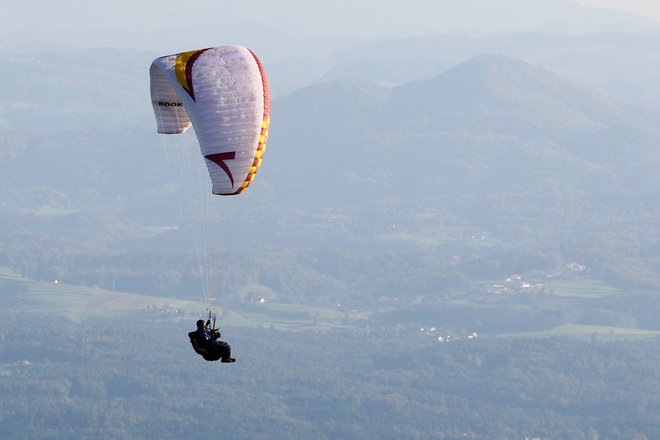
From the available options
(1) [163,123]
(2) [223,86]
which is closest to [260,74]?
(2) [223,86]

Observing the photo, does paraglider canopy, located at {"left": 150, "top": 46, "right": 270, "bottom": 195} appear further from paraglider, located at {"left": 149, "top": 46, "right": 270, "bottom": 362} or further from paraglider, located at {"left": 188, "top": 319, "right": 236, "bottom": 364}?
paraglider, located at {"left": 188, "top": 319, "right": 236, "bottom": 364}

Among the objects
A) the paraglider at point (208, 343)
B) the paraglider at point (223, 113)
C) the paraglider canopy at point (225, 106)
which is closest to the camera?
the paraglider at point (208, 343)

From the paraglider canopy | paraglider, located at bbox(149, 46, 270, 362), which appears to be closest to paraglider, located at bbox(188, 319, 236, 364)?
paraglider, located at bbox(149, 46, 270, 362)

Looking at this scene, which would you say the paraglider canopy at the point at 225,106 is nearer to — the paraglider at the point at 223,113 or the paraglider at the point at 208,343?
the paraglider at the point at 223,113

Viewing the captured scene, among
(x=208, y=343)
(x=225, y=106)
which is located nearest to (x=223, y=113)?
(x=225, y=106)

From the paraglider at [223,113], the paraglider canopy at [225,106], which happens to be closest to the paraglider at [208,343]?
the paraglider at [223,113]

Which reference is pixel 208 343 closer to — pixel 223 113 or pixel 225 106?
pixel 223 113

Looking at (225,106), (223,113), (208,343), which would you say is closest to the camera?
(208,343)
